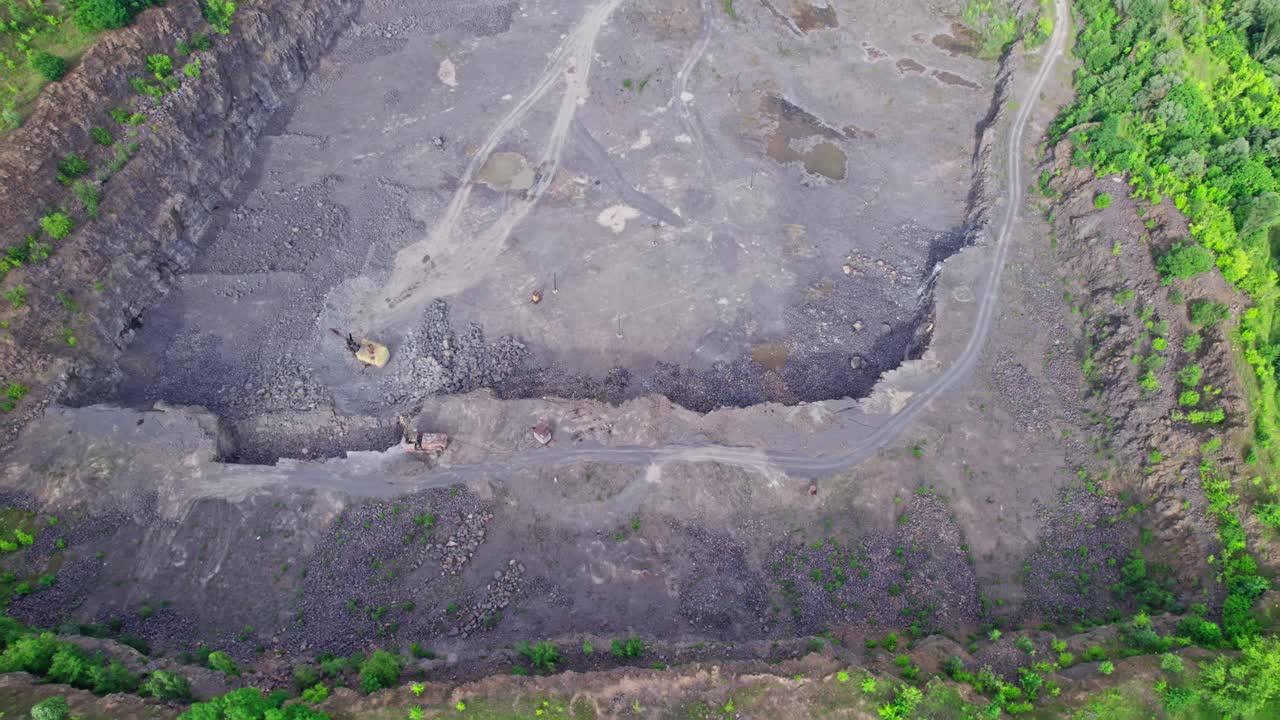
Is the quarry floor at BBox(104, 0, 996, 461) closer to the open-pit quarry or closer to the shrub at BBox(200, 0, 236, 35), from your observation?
the open-pit quarry

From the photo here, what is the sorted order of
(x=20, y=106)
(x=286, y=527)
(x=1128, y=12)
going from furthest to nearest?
(x=1128, y=12) → (x=20, y=106) → (x=286, y=527)

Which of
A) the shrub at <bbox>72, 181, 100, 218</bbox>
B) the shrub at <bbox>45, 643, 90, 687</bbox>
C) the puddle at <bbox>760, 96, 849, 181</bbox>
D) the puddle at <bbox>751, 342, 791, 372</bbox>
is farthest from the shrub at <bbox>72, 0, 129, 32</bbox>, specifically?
the puddle at <bbox>751, 342, 791, 372</bbox>

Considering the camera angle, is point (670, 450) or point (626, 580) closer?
point (626, 580)

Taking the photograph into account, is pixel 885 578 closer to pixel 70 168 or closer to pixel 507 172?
pixel 507 172

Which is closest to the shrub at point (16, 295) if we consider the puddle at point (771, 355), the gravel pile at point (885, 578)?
the puddle at point (771, 355)

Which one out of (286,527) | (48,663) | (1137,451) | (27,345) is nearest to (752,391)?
(1137,451)

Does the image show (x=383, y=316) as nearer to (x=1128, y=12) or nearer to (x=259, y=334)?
(x=259, y=334)

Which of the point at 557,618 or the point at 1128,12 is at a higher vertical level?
the point at 1128,12
